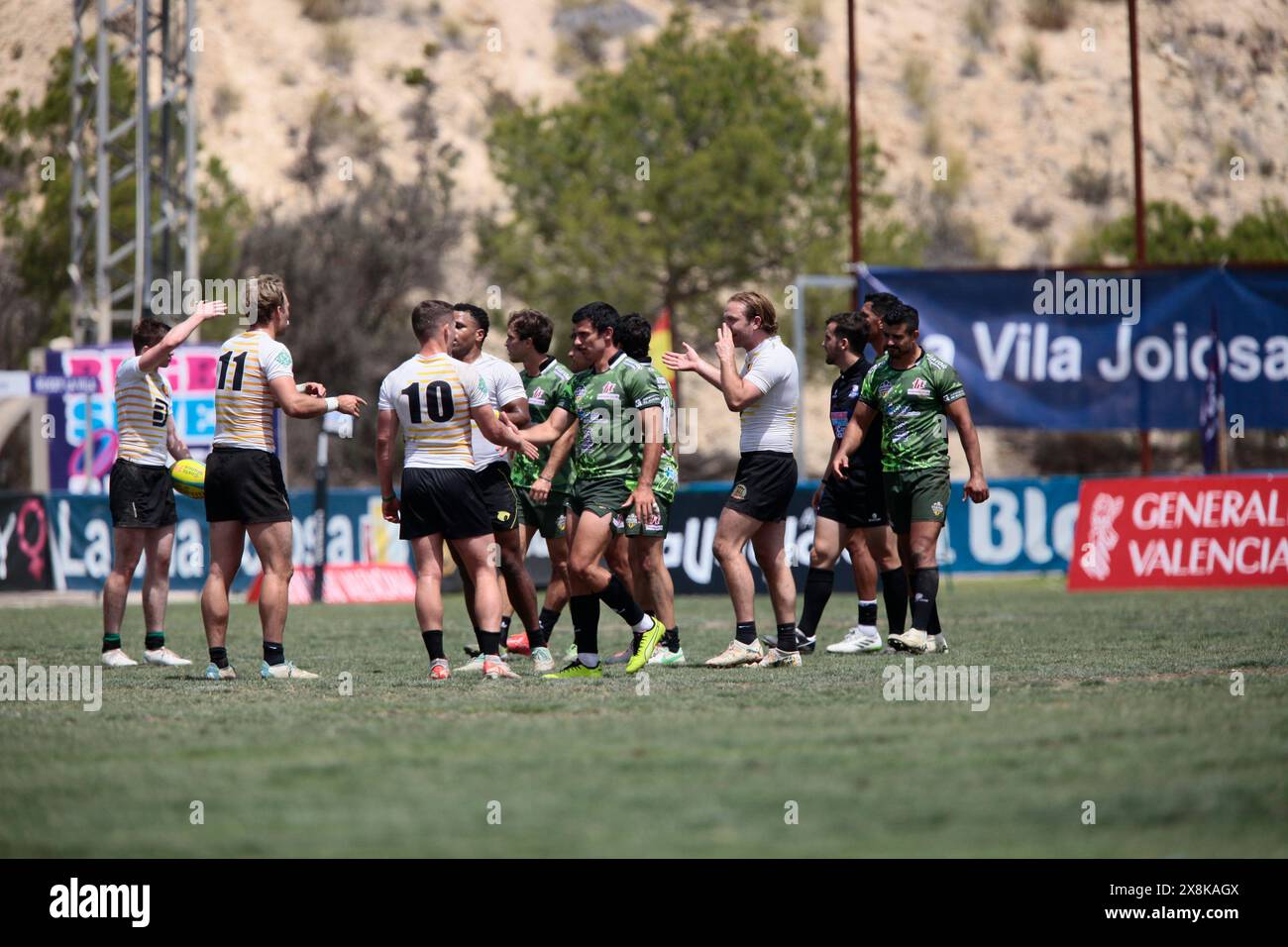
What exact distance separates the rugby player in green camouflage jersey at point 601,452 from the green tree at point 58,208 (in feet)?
109

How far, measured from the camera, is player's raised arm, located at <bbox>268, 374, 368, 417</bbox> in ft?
30.0

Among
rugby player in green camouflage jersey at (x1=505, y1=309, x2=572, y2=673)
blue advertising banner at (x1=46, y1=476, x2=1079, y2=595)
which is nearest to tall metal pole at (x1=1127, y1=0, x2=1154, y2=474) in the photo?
blue advertising banner at (x1=46, y1=476, x2=1079, y2=595)

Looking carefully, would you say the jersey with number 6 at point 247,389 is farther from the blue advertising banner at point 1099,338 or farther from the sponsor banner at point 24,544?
the sponsor banner at point 24,544

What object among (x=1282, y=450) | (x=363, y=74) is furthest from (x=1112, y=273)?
(x=363, y=74)

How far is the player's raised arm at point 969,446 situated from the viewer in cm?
1082

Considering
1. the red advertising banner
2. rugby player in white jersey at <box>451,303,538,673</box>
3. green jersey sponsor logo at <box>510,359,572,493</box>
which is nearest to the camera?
rugby player in white jersey at <box>451,303,538,673</box>

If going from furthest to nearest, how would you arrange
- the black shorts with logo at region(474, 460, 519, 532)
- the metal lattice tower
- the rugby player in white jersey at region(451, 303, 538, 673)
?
1. the metal lattice tower
2. the black shorts with logo at region(474, 460, 519, 532)
3. the rugby player in white jersey at region(451, 303, 538, 673)

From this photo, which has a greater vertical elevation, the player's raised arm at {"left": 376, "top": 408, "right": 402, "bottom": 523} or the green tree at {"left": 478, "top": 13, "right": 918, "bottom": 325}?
the green tree at {"left": 478, "top": 13, "right": 918, "bottom": 325}

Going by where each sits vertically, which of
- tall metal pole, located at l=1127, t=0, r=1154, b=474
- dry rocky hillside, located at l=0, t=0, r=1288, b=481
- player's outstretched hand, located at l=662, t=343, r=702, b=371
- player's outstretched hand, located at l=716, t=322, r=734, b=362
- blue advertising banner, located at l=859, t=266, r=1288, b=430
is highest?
dry rocky hillside, located at l=0, t=0, r=1288, b=481

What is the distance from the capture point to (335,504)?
21.4m

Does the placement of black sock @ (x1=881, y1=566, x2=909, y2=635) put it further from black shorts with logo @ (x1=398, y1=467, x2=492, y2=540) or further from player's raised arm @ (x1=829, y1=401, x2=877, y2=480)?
black shorts with logo @ (x1=398, y1=467, x2=492, y2=540)
